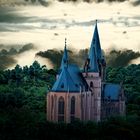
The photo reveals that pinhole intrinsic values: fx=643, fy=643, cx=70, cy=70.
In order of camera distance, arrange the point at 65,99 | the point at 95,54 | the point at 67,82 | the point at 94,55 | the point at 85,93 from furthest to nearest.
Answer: the point at 95,54 < the point at 94,55 < the point at 85,93 < the point at 65,99 < the point at 67,82

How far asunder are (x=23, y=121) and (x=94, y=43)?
14279 mm

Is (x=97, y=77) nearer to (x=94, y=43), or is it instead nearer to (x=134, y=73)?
(x=94, y=43)

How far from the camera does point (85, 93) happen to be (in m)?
61.3

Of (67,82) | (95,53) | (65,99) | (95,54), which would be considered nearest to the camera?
(67,82)

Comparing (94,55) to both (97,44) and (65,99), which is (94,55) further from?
(65,99)

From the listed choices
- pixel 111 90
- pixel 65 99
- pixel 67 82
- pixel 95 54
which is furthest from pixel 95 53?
pixel 65 99

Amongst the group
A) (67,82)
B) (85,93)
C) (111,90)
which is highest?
(67,82)

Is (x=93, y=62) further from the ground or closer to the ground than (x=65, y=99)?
further from the ground

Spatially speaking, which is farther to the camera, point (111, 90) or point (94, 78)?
point (111, 90)

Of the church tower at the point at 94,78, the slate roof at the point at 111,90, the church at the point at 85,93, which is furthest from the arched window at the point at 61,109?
the slate roof at the point at 111,90

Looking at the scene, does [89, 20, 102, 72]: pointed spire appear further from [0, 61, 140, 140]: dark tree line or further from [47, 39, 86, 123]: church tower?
[0, 61, 140, 140]: dark tree line

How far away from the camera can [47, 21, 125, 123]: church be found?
5978 cm

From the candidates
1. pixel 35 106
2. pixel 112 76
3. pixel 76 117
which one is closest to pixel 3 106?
pixel 35 106

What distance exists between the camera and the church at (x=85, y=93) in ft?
196
